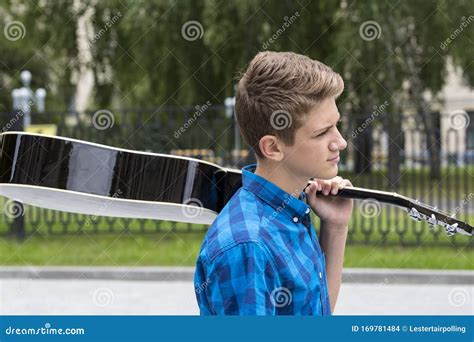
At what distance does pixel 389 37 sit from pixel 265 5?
2.31 metres

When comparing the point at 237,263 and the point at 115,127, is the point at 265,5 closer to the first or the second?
the point at 115,127

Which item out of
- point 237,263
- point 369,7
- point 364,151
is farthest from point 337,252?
point 369,7

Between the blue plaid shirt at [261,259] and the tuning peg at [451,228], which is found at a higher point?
the tuning peg at [451,228]

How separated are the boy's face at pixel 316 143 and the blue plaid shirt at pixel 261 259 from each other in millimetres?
73

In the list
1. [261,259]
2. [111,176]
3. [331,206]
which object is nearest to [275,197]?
[261,259]

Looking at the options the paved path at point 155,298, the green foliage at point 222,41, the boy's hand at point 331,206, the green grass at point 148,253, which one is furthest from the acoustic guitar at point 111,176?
the green foliage at point 222,41

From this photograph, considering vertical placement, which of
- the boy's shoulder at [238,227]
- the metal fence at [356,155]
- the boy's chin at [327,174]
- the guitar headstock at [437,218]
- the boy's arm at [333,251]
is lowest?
the metal fence at [356,155]

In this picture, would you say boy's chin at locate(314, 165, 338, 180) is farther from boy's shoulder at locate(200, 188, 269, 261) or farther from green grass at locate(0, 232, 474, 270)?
green grass at locate(0, 232, 474, 270)

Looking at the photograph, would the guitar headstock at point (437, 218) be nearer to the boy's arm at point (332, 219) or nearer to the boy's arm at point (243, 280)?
the boy's arm at point (332, 219)

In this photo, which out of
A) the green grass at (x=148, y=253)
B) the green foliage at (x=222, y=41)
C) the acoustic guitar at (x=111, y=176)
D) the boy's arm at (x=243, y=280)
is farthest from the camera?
the green foliage at (x=222, y=41)

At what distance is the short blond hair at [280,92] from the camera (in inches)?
70.3

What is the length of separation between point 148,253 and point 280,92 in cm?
740

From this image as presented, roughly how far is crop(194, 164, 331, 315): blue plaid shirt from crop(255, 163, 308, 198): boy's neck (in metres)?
0.02

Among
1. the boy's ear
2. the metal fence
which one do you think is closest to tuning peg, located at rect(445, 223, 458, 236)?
the boy's ear
